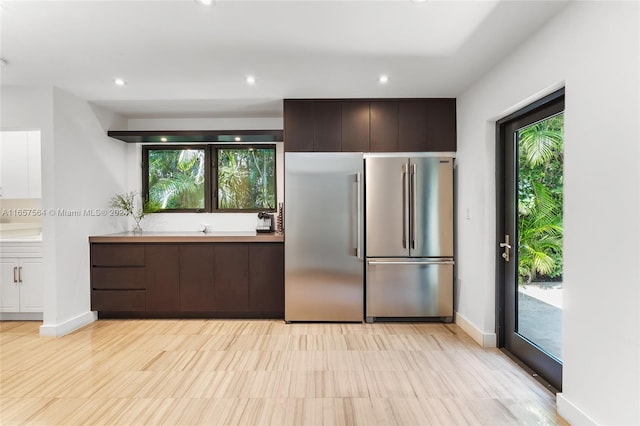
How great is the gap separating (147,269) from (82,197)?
3.41ft

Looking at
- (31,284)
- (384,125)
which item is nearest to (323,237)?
(384,125)

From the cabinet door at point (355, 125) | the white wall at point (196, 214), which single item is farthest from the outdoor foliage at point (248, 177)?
the cabinet door at point (355, 125)

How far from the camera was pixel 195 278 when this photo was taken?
12.3 feet

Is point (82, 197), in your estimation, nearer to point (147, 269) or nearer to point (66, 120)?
point (66, 120)

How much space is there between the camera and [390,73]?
9.71 ft

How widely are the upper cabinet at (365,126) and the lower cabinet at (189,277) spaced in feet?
4.10

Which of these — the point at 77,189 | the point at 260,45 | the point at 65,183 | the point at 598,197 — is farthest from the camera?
the point at 77,189

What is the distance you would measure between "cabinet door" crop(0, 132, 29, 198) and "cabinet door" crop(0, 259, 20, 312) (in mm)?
780

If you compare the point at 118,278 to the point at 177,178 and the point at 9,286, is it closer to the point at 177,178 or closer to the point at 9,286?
the point at 9,286

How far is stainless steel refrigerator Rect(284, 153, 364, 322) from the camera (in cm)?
358

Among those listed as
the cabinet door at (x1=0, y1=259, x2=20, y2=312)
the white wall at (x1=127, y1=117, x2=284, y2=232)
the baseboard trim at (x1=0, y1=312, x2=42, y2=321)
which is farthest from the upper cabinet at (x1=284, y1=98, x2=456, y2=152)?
the baseboard trim at (x1=0, y1=312, x2=42, y2=321)

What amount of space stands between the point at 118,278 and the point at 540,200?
13.8 feet

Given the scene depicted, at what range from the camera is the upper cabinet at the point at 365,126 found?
3.65 m

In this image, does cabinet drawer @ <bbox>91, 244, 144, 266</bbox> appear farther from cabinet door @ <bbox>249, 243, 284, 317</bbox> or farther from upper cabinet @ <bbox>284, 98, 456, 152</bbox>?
upper cabinet @ <bbox>284, 98, 456, 152</bbox>
